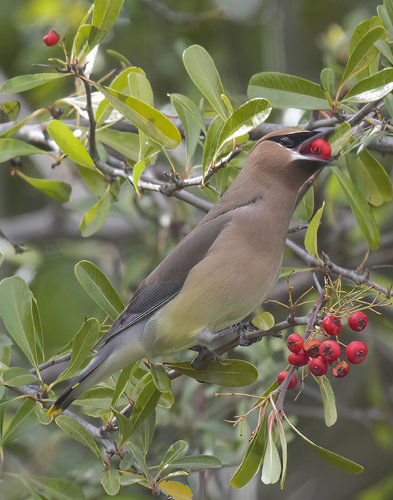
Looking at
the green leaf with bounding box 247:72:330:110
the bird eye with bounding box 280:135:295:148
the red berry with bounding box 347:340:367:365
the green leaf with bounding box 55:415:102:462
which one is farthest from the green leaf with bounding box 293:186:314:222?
the green leaf with bounding box 55:415:102:462

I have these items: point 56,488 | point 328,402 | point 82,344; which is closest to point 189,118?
point 82,344

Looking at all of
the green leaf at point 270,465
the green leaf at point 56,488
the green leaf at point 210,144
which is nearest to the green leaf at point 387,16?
the green leaf at point 210,144

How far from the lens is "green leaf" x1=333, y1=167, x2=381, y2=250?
9.83 feet

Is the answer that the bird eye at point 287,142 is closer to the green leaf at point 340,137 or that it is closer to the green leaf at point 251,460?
the green leaf at point 340,137

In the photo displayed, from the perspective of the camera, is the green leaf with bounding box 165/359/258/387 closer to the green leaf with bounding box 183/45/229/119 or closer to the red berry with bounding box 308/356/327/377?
the red berry with bounding box 308/356/327/377

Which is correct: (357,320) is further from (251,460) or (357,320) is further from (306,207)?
(306,207)

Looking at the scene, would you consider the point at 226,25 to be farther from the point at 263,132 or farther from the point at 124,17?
the point at 263,132

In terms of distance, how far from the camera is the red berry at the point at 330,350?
253 cm

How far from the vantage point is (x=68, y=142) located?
3064mm

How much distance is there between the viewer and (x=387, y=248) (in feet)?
17.2

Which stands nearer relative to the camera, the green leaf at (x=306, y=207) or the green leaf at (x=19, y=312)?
the green leaf at (x=19, y=312)

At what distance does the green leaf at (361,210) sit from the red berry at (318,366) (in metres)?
0.66

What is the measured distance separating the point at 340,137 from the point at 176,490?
1350 millimetres

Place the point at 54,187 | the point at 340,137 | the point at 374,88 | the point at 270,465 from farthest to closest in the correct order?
the point at 54,187 < the point at 340,137 < the point at 374,88 < the point at 270,465
